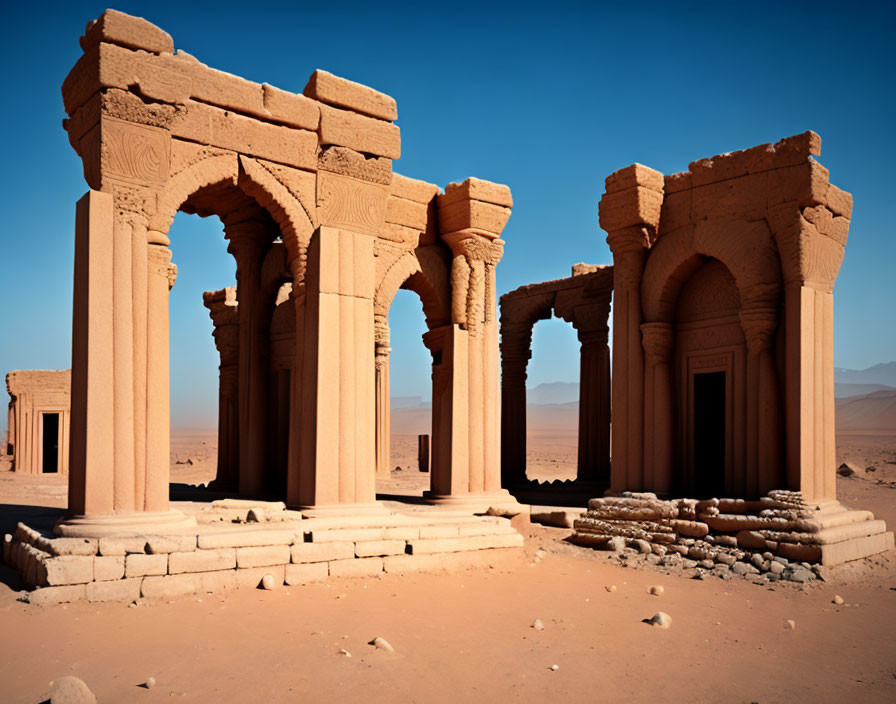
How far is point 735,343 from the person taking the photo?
11711 mm

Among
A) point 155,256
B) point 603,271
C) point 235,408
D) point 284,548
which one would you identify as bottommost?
point 284,548

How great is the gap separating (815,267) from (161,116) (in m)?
8.39

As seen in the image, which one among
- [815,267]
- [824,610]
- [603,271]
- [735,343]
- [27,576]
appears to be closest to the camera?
[27,576]

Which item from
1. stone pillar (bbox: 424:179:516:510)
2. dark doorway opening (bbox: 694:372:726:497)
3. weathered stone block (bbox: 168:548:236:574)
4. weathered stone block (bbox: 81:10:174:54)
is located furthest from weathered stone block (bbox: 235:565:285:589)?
dark doorway opening (bbox: 694:372:726:497)

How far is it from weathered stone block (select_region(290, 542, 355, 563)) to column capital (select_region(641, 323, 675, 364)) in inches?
222

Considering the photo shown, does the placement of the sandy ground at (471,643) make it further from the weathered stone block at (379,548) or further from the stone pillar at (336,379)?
the stone pillar at (336,379)

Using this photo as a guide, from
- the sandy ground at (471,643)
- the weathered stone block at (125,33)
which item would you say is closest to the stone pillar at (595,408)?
the sandy ground at (471,643)

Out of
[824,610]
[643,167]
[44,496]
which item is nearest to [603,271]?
[643,167]

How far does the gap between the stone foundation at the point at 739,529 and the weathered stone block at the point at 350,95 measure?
20.9 feet

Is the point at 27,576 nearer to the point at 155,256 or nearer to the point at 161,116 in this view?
the point at 155,256

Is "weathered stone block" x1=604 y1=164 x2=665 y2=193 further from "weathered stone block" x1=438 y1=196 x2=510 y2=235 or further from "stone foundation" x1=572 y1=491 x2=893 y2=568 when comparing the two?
"stone foundation" x1=572 y1=491 x2=893 y2=568

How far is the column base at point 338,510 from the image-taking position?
9.60 metres

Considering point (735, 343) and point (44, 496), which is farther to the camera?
point (44, 496)

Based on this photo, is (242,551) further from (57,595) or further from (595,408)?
(595,408)
